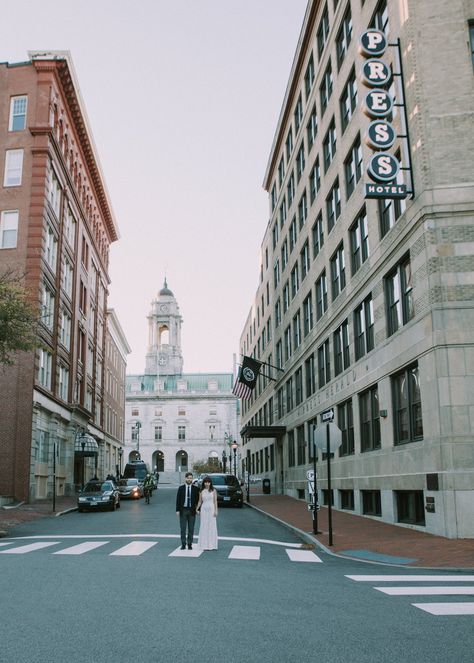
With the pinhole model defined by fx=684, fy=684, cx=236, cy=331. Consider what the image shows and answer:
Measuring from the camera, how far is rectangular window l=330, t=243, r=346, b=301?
2909 centimetres

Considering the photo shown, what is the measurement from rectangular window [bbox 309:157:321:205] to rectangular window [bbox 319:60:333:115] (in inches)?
106

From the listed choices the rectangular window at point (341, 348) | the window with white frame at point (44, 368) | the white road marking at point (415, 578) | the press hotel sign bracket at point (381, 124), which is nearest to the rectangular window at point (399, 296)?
the press hotel sign bracket at point (381, 124)

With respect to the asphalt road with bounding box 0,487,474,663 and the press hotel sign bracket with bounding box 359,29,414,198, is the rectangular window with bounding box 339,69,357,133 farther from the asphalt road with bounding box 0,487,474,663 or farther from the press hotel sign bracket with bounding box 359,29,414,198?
the asphalt road with bounding box 0,487,474,663

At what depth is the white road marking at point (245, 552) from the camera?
1408 cm

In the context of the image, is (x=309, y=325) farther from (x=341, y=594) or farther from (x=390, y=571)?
(x=341, y=594)

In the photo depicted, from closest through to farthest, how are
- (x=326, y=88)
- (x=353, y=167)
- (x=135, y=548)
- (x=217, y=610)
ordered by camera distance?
1. (x=217, y=610)
2. (x=135, y=548)
3. (x=353, y=167)
4. (x=326, y=88)

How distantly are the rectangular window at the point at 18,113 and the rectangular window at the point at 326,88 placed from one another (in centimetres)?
1732

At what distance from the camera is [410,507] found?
19.8m

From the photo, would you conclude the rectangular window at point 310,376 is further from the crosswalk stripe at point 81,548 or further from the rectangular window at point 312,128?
the crosswalk stripe at point 81,548

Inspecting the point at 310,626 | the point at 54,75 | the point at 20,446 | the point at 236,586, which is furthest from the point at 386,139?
the point at 54,75

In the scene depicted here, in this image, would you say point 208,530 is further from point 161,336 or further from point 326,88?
point 161,336

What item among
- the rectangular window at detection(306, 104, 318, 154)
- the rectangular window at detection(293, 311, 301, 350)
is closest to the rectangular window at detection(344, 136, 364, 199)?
the rectangular window at detection(306, 104, 318, 154)

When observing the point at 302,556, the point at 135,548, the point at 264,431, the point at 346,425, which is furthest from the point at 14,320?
the point at 264,431

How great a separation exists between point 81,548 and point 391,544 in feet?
23.3
